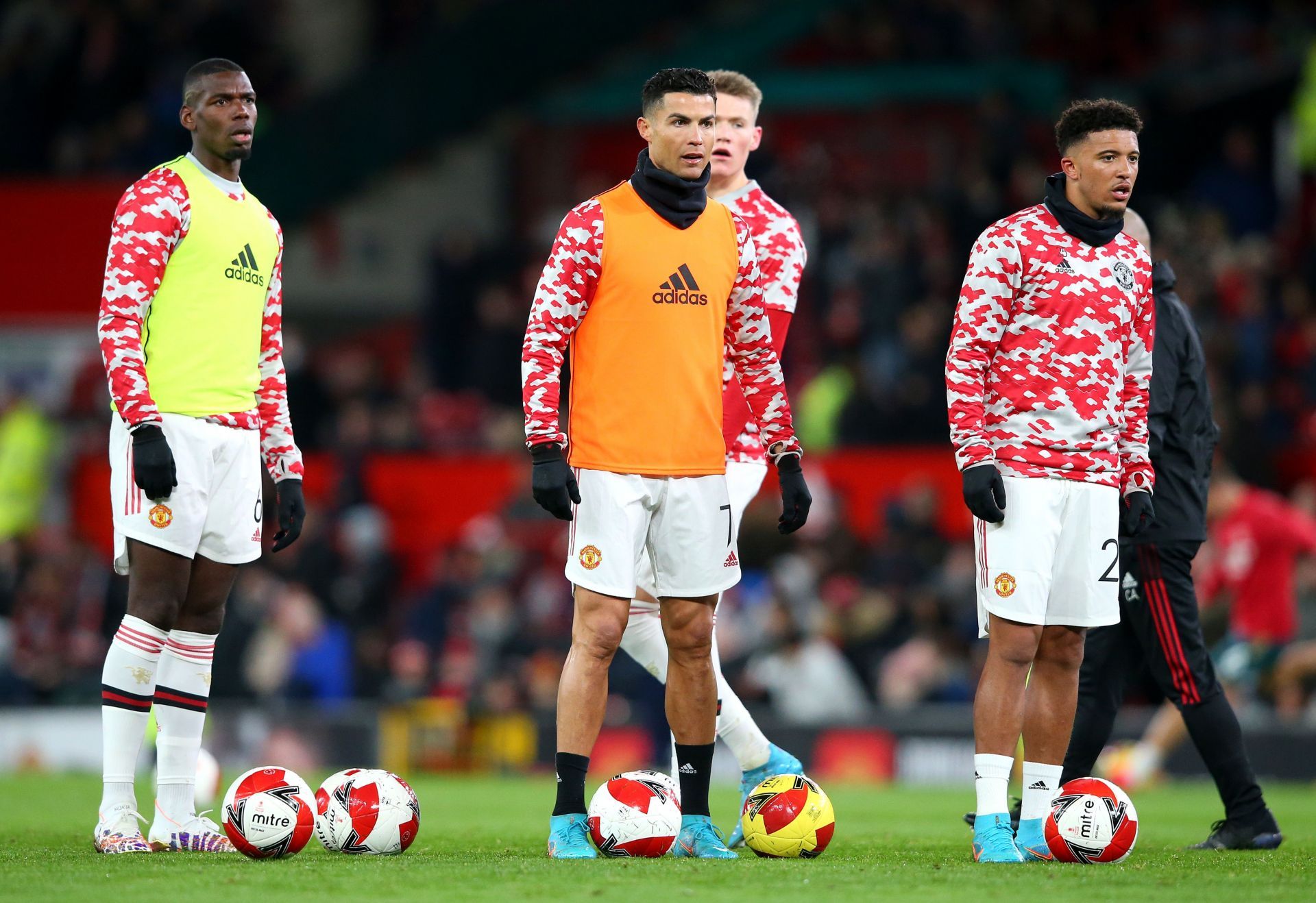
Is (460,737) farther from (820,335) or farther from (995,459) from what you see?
(995,459)

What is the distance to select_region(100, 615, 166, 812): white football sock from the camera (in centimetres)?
702

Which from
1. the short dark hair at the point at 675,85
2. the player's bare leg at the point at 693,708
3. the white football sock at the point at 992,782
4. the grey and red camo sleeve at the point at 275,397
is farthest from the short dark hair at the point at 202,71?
the white football sock at the point at 992,782

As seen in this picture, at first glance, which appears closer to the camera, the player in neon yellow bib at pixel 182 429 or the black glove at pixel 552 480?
the black glove at pixel 552 480

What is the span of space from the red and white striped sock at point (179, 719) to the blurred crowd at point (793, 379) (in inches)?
288

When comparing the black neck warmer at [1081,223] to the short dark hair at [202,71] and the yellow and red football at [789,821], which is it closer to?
the yellow and red football at [789,821]

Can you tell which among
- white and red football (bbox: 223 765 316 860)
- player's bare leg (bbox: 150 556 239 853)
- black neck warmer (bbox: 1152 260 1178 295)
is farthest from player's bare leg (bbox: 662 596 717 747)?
black neck warmer (bbox: 1152 260 1178 295)

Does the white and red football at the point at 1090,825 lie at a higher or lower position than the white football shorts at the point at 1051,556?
lower

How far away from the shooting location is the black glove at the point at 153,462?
6730 mm

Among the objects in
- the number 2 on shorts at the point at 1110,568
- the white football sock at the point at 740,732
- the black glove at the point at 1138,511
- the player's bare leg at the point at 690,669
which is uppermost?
the black glove at the point at 1138,511

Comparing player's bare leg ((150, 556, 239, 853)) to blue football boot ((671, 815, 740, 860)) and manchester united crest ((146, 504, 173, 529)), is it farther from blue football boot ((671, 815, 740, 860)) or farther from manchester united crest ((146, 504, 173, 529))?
blue football boot ((671, 815, 740, 860))

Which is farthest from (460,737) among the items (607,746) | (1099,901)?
(1099,901)

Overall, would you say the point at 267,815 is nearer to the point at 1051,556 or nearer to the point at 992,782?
the point at 992,782

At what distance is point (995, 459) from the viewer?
22.7 ft

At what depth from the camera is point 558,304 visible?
6.83 m
